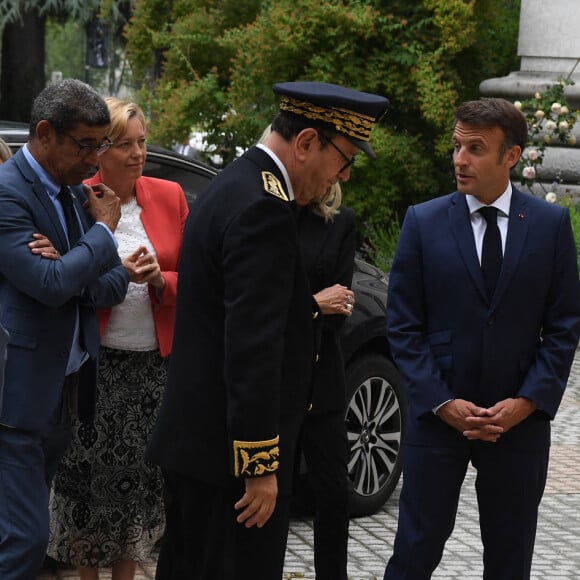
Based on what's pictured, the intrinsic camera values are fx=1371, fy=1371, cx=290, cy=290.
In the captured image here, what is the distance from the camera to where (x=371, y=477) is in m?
6.52

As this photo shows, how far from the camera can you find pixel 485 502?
14.5ft

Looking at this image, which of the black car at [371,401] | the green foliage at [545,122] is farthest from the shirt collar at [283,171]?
the green foliage at [545,122]

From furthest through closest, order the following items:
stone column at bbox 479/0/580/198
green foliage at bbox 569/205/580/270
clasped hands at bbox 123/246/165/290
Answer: stone column at bbox 479/0/580/198
green foliage at bbox 569/205/580/270
clasped hands at bbox 123/246/165/290

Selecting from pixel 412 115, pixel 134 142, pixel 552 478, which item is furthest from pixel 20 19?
pixel 134 142

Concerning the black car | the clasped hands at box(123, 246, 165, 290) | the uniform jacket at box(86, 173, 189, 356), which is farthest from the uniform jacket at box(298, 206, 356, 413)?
the black car

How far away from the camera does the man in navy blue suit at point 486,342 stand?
14.2ft

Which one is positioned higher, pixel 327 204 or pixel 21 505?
pixel 327 204

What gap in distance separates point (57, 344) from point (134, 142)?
40.4 inches

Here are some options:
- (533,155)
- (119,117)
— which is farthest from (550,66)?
(119,117)

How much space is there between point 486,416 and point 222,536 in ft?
3.53

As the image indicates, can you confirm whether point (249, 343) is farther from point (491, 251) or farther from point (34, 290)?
point (491, 251)

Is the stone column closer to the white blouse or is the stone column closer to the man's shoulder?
the white blouse

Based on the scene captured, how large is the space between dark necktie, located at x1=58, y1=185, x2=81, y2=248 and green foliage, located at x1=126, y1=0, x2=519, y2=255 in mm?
8885

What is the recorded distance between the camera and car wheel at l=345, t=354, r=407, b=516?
644 cm
